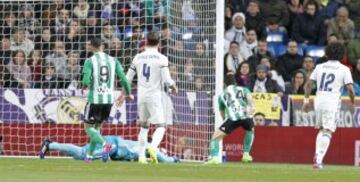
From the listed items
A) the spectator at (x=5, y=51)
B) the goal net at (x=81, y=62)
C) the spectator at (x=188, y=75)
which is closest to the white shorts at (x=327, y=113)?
the goal net at (x=81, y=62)

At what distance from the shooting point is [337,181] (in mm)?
13320

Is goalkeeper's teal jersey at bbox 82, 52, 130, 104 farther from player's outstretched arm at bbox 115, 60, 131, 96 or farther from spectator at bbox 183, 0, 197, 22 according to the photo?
spectator at bbox 183, 0, 197, 22

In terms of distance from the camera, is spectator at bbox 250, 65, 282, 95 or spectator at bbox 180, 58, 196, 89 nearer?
spectator at bbox 180, 58, 196, 89

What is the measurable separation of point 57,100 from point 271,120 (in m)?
4.55

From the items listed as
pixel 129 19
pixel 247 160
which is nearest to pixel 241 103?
pixel 247 160

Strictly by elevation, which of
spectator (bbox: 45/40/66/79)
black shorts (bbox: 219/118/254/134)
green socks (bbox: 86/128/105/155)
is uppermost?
spectator (bbox: 45/40/66/79)

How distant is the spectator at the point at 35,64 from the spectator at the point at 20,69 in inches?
3.5

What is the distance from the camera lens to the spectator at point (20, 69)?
2289 centimetres

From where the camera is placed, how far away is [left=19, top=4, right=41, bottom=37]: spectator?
23.2 m

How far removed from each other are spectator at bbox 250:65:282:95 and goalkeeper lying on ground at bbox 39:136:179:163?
3.94 metres

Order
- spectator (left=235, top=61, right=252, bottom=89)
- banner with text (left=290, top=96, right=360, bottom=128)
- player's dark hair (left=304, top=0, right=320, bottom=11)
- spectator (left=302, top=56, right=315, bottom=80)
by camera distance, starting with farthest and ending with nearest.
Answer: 1. player's dark hair (left=304, top=0, right=320, bottom=11)
2. spectator (left=302, top=56, right=315, bottom=80)
3. spectator (left=235, top=61, right=252, bottom=89)
4. banner with text (left=290, top=96, right=360, bottom=128)

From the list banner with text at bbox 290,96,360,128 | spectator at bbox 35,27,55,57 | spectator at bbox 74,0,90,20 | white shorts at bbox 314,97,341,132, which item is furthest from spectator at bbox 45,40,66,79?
white shorts at bbox 314,97,341,132

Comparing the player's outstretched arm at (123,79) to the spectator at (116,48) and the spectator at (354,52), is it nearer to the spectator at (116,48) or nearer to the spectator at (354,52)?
the spectator at (116,48)

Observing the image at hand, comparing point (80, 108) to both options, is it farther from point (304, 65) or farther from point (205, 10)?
point (304, 65)
